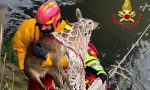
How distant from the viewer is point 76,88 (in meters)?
3.88

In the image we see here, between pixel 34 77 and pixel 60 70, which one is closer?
pixel 60 70

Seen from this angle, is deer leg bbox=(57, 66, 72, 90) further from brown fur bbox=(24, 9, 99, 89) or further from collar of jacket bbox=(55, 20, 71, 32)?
collar of jacket bbox=(55, 20, 71, 32)

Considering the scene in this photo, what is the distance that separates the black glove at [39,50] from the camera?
4957mm

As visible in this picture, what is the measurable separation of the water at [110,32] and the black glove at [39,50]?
542cm

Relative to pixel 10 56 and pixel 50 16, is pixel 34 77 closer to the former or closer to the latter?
pixel 50 16

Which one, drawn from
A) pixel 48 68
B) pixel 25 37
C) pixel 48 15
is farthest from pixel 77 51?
pixel 25 37

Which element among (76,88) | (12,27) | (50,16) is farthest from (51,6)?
(12,27)

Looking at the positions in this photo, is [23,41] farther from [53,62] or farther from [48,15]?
[53,62]

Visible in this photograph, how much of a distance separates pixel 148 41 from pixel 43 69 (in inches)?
291

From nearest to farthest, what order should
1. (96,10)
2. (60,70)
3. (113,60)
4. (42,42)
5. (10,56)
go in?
(60,70), (42,42), (10,56), (113,60), (96,10)

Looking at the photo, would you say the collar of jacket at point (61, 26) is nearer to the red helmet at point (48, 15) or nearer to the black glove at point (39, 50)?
the red helmet at point (48, 15)

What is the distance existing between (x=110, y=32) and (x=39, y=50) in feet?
24.6

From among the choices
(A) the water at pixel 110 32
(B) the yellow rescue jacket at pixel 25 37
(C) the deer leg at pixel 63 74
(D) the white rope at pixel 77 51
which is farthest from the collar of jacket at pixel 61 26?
(A) the water at pixel 110 32

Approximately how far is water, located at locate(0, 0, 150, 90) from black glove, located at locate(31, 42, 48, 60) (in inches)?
213
